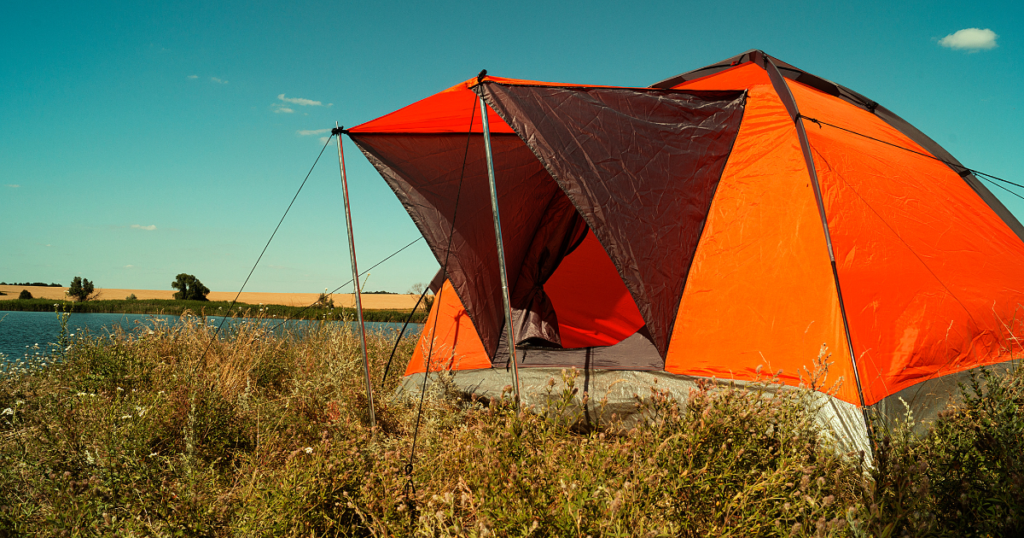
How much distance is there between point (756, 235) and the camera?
3.36 metres

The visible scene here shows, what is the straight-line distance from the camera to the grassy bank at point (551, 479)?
1528 mm

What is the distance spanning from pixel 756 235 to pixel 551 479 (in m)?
2.43

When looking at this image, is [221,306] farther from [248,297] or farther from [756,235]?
[756,235]

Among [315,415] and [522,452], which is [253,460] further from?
[522,452]

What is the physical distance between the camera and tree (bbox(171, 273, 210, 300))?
124 feet

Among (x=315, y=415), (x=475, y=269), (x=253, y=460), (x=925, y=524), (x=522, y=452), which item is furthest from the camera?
(x=475, y=269)

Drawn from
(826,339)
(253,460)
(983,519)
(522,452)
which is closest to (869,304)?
(826,339)

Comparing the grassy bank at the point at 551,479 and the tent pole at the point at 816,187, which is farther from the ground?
the tent pole at the point at 816,187

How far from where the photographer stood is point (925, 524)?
4.23 feet

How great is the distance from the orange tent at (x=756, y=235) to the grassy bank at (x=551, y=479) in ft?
2.51

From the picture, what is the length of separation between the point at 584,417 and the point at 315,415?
213 cm

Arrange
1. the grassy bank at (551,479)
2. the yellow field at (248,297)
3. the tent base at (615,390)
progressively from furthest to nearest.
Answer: the yellow field at (248,297), the tent base at (615,390), the grassy bank at (551,479)

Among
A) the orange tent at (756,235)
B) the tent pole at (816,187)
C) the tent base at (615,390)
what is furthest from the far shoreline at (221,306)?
the tent pole at (816,187)

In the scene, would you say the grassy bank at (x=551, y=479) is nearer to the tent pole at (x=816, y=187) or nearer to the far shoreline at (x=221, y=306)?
the tent pole at (x=816, y=187)
